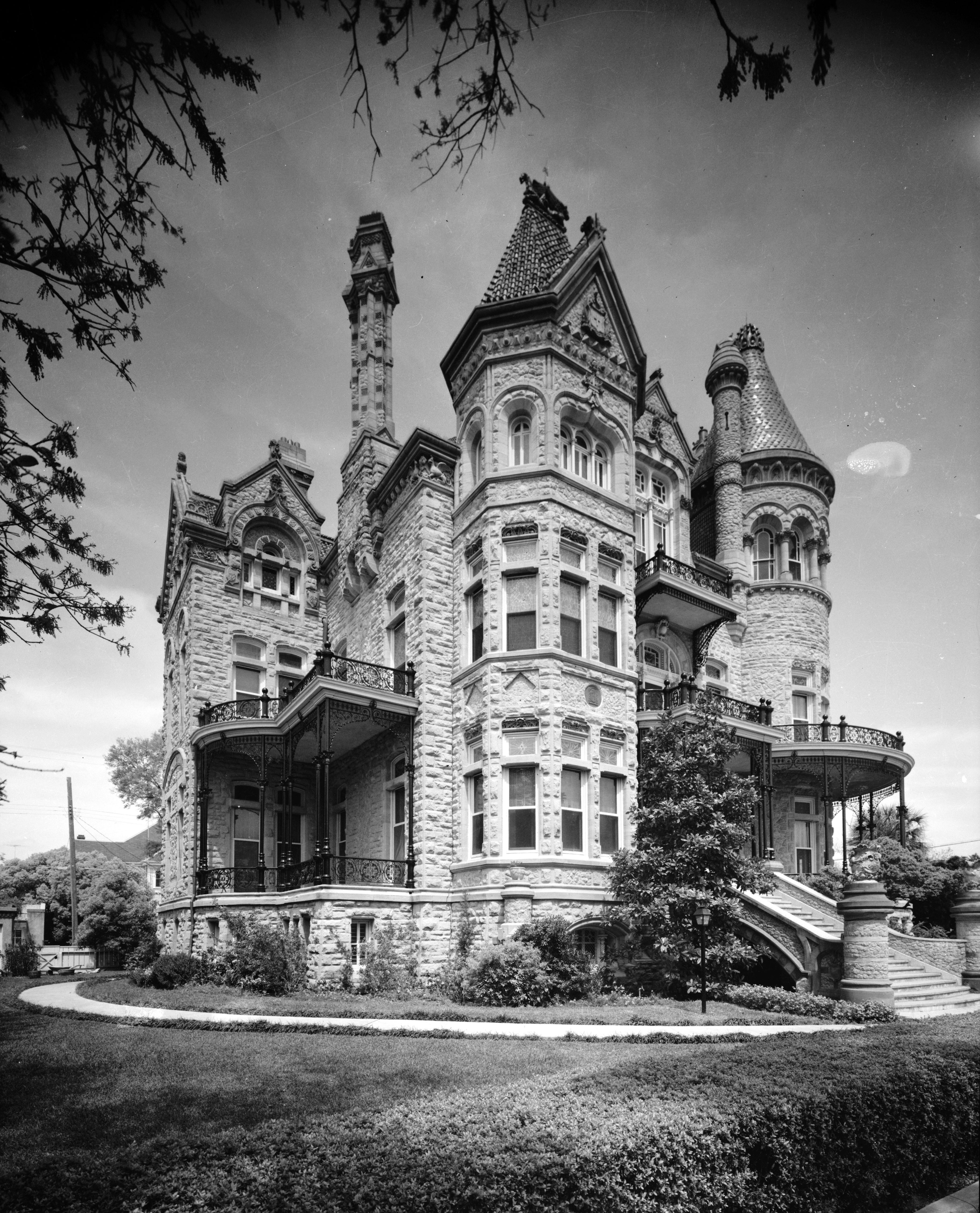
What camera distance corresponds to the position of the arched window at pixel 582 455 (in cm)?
2114

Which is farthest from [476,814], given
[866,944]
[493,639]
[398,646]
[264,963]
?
[866,944]

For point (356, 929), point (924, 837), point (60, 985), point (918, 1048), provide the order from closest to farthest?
point (918, 1048) → point (356, 929) → point (60, 985) → point (924, 837)

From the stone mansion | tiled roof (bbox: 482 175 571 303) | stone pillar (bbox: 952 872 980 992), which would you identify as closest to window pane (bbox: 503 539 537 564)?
the stone mansion

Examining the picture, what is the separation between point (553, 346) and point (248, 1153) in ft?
59.1

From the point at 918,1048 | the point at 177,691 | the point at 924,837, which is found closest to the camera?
the point at 918,1048

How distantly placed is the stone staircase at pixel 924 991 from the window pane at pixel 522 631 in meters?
9.12

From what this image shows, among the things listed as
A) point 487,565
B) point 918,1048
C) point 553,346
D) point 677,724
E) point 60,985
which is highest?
point 553,346

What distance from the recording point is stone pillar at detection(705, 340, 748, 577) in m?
28.6

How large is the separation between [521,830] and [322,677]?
5.49 m

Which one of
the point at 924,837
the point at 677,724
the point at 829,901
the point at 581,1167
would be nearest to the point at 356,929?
the point at 677,724

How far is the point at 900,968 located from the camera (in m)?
17.3

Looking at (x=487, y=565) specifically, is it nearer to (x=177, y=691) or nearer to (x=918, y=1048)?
(x=177, y=691)

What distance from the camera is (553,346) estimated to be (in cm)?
2031

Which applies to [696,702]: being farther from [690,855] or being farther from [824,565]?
[824,565]
